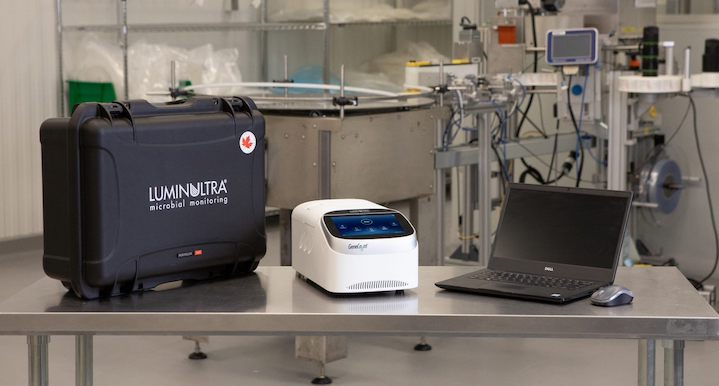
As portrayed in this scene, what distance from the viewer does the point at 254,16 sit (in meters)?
6.38

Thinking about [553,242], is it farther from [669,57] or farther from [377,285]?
[669,57]

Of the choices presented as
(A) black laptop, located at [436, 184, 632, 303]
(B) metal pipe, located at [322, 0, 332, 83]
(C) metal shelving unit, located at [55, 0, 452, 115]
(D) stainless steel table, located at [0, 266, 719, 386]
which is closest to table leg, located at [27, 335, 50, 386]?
(D) stainless steel table, located at [0, 266, 719, 386]

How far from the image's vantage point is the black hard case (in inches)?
75.3

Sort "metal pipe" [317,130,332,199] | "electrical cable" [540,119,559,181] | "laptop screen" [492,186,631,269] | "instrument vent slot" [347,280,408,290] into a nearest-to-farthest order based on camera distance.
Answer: "instrument vent slot" [347,280,408,290]
"laptop screen" [492,186,631,269]
"metal pipe" [317,130,332,199]
"electrical cable" [540,119,559,181]

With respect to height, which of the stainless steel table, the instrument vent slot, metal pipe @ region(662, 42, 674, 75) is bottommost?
the stainless steel table

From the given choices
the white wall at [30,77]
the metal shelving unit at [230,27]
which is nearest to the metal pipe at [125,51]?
the metal shelving unit at [230,27]

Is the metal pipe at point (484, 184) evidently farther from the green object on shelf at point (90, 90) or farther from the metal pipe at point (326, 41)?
the green object on shelf at point (90, 90)

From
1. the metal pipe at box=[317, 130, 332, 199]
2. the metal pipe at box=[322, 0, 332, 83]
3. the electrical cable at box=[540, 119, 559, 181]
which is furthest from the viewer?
the metal pipe at box=[322, 0, 332, 83]

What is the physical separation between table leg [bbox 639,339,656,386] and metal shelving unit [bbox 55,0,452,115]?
3.95 m

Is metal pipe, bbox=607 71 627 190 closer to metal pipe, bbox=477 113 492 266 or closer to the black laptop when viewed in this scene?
metal pipe, bbox=477 113 492 266

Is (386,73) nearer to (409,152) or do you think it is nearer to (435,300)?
(409,152)

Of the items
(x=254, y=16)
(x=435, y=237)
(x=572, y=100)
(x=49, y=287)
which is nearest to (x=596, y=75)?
(x=572, y=100)

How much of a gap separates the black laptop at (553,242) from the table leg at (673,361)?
0.17 meters

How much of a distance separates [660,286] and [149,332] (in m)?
0.95
